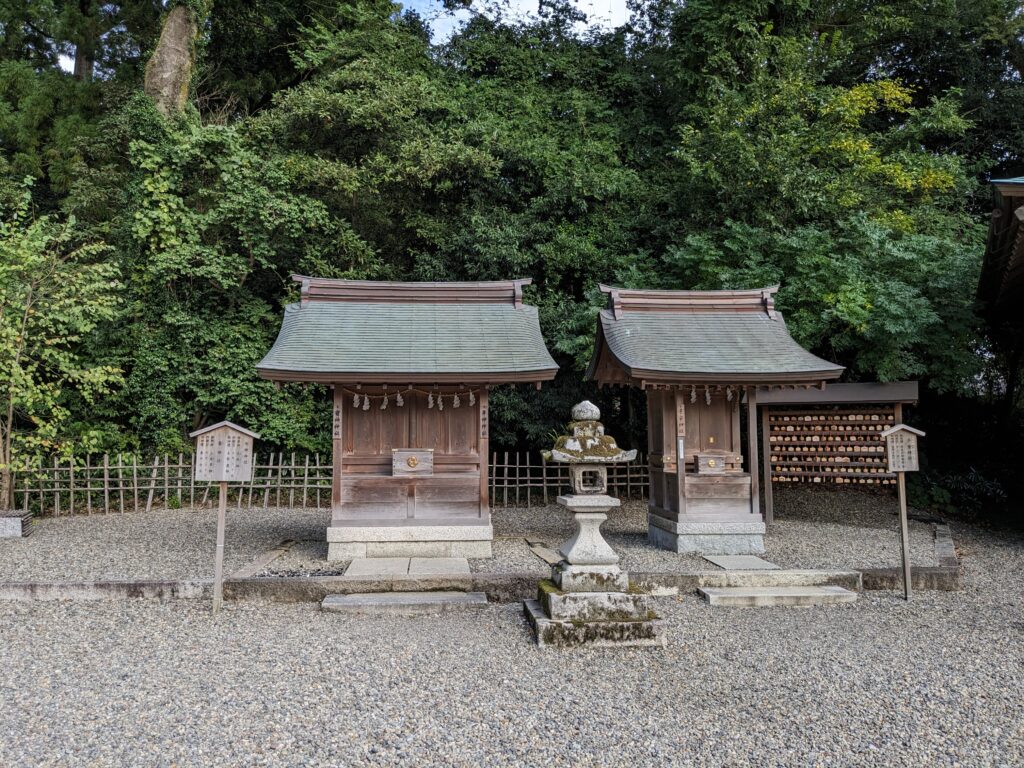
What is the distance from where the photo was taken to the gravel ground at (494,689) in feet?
11.8

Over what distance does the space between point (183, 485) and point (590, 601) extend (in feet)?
34.9

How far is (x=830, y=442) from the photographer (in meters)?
10.1

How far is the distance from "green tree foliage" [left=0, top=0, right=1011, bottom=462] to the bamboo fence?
2.62 ft

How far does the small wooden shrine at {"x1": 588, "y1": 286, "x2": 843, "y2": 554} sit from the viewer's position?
27.9 ft

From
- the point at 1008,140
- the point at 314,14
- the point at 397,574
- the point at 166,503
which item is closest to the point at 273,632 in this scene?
the point at 397,574

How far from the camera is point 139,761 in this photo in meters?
3.43

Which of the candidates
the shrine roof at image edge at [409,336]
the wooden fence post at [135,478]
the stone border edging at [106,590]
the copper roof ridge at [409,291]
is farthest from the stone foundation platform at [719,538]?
the wooden fence post at [135,478]

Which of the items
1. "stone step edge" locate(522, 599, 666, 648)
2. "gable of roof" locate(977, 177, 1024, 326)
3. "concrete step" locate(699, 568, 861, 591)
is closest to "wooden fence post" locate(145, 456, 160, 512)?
"stone step edge" locate(522, 599, 666, 648)

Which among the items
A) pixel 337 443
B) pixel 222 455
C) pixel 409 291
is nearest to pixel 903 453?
pixel 337 443

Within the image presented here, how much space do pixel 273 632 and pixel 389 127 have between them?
13.1 metres

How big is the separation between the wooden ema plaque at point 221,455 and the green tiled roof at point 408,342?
1371 millimetres

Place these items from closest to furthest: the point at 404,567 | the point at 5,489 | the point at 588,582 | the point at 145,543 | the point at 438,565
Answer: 1. the point at 588,582
2. the point at 404,567
3. the point at 438,565
4. the point at 145,543
5. the point at 5,489

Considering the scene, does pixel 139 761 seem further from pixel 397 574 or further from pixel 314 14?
pixel 314 14

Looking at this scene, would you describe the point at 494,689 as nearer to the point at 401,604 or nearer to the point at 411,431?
the point at 401,604
